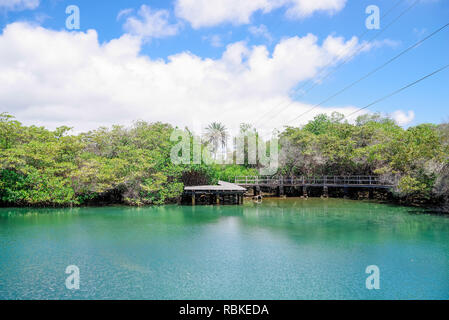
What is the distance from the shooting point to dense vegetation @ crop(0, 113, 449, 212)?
74.7ft

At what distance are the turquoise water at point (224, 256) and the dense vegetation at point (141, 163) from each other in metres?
3.24

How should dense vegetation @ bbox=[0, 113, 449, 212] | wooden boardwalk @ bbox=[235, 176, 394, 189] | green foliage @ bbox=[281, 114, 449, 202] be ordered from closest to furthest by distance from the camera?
green foliage @ bbox=[281, 114, 449, 202]
dense vegetation @ bbox=[0, 113, 449, 212]
wooden boardwalk @ bbox=[235, 176, 394, 189]

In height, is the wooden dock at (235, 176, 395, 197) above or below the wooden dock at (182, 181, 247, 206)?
above

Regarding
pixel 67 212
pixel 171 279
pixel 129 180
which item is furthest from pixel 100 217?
pixel 171 279

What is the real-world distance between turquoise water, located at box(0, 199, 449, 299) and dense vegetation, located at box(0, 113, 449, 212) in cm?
324

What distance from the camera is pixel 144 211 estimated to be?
2444 cm

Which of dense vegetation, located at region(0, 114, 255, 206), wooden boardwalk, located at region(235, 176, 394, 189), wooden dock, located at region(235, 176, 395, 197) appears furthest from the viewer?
wooden dock, located at region(235, 176, 395, 197)

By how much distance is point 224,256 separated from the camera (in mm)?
12352

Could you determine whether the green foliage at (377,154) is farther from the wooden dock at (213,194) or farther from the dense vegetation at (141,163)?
the wooden dock at (213,194)

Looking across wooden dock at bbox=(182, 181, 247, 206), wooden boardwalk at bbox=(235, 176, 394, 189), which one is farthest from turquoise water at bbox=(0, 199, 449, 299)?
wooden boardwalk at bbox=(235, 176, 394, 189)

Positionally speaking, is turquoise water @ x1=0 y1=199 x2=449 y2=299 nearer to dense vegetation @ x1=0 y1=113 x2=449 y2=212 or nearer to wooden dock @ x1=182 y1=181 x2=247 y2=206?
dense vegetation @ x1=0 y1=113 x2=449 y2=212

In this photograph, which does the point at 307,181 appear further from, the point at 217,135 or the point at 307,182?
the point at 217,135
